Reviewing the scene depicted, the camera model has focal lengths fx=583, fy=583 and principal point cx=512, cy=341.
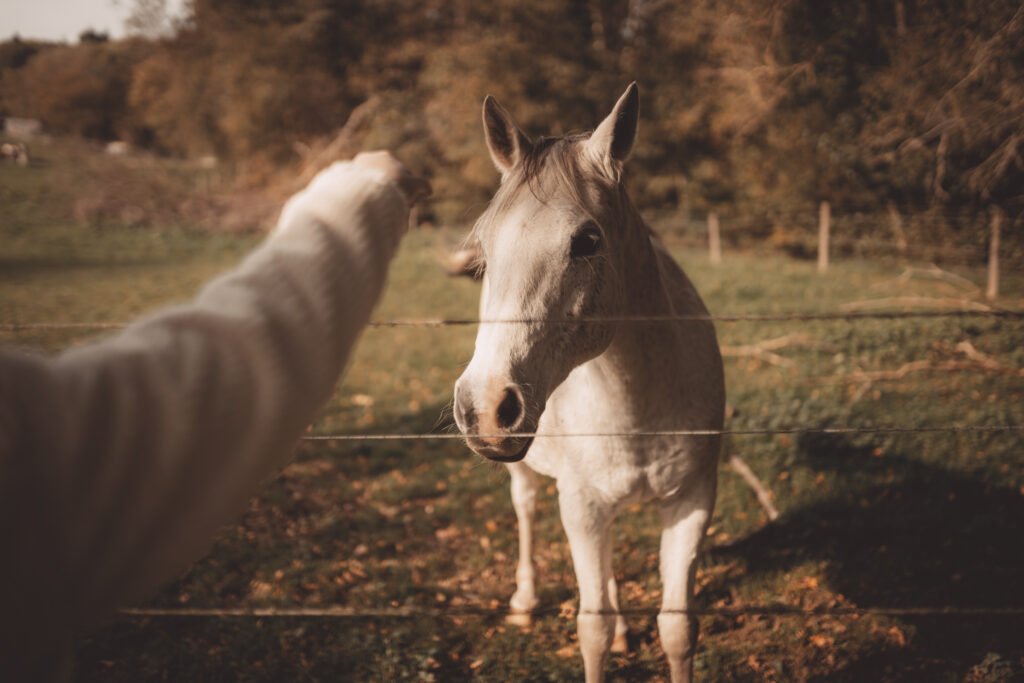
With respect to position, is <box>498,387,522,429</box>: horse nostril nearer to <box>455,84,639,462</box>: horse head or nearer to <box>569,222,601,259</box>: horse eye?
<box>455,84,639,462</box>: horse head

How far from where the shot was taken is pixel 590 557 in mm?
2533

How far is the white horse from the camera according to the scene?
1.84 meters

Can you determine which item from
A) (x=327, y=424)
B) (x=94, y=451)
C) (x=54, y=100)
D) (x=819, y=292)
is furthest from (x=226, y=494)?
(x=54, y=100)

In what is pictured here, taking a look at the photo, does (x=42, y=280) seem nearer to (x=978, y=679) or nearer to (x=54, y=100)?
(x=978, y=679)

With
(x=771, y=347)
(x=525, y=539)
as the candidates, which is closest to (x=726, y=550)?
(x=525, y=539)

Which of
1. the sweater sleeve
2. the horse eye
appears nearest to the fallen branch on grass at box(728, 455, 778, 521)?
Result: the horse eye

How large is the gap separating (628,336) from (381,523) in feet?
11.4

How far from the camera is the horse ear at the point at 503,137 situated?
219cm

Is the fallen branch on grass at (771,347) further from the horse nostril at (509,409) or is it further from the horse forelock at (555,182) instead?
the horse nostril at (509,409)

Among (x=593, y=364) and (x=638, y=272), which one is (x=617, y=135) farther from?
(x=593, y=364)

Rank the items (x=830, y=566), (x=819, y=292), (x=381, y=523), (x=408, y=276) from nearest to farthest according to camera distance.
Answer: (x=830, y=566)
(x=381, y=523)
(x=819, y=292)
(x=408, y=276)

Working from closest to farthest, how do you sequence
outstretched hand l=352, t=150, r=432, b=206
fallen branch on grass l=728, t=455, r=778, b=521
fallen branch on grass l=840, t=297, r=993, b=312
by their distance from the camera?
outstretched hand l=352, t=150, r=432, b=206, fallen branch on grass l=728, t=455, r=778, b=521, fallen branch on grass l=840, t=297, r=993, b=312

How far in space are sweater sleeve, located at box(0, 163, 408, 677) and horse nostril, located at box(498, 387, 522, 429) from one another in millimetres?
749

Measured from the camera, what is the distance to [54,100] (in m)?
41.2
